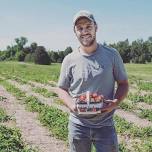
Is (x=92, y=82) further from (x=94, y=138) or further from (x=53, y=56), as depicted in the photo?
(x=53, y=56)

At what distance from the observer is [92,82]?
486 cm

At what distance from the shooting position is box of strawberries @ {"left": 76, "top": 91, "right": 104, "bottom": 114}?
4.69 m

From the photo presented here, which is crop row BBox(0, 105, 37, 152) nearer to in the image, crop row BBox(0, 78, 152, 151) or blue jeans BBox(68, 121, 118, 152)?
crop row BBox(0, 78, 152, 151)

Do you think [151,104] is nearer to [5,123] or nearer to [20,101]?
[20,101]

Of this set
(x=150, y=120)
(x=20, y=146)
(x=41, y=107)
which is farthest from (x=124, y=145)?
(x=41, y=107)

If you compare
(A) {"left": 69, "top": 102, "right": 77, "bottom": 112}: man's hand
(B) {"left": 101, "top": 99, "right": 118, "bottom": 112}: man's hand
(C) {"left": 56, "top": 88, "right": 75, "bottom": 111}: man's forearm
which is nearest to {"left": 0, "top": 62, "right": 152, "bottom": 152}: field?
(C) {"left": 56, "top": 88, "right": 75, "bottom": 111}: man's forearm

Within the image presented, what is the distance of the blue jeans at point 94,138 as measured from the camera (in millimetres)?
4921

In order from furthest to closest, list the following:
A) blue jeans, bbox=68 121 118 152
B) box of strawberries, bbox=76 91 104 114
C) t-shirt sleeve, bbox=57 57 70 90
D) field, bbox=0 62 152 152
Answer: field, bbox=0 62 152 152 → t-shirt sleeve, bbox=57 57 70 90 → blue jeans, bbox=68 121 118 152 → box of strawberries, bbox=76 91 104 114

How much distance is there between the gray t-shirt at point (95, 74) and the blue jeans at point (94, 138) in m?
0.06

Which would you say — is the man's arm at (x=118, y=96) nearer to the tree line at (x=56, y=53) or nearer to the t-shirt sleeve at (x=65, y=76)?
the t-shirt sleeve at (x=65, y=76)

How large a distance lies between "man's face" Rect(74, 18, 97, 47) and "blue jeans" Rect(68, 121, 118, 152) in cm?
91

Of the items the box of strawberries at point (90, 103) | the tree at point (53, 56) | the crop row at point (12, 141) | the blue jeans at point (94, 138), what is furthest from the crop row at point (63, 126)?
the tree at point (53, 56)

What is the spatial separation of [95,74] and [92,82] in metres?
0.09

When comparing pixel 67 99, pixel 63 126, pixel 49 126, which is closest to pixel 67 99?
pixel 67 99
